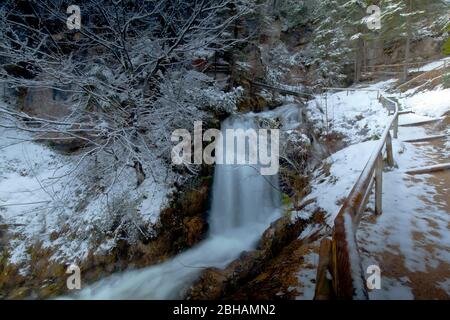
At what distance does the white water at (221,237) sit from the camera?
21.5 ft

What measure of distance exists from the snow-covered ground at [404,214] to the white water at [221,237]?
2.22 meters

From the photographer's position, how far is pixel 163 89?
6.89 metres

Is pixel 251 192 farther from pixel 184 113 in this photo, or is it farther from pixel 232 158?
pixel 184 113

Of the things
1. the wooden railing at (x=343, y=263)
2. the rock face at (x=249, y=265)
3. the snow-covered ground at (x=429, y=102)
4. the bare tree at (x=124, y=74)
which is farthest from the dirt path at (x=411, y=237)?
the snow-covered ground at (x=429, y=102)

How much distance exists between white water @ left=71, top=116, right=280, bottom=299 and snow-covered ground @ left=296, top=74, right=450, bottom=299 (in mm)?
2219

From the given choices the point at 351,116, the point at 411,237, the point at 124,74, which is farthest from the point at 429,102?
the point at 124,74

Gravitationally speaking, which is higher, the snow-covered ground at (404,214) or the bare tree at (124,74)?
the bare tree at (124,74)

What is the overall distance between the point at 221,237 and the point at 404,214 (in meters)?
5.34

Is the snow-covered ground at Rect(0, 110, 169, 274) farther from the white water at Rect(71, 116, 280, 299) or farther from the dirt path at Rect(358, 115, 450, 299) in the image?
the dirt path at Rect(358, 115, 450, 299)

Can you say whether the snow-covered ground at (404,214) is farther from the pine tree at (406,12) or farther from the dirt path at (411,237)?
the pine tree at (406,12)

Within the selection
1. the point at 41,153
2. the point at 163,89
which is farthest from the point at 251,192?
the point at 41,153

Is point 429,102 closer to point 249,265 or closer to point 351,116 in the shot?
point 351,116
